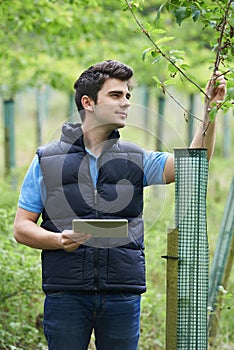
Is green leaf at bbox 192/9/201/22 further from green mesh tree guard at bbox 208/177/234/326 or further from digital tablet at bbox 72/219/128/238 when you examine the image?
green mesh tree guard at bbox 208/177/234/326

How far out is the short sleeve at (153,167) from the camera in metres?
3.36

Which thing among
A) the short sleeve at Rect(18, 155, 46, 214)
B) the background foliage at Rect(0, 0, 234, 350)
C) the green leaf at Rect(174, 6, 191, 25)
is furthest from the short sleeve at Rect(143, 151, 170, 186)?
the green leaf at Rect(174, 6, 191, 25)

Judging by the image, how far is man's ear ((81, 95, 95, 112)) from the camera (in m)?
3.34

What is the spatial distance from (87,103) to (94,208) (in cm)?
50

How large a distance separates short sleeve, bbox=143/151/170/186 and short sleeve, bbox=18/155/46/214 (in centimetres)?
49

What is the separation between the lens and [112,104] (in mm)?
3273

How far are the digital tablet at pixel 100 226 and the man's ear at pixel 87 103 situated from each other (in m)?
0.67

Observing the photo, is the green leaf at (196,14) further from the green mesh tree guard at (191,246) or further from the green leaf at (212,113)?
the green mesh tree guard at (191,246)

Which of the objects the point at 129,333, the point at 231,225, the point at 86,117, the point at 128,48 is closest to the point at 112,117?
the point at 86,117

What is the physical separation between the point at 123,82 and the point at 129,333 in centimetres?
116

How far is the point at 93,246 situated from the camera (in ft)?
10.5

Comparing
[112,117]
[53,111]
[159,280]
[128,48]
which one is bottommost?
[159,280]

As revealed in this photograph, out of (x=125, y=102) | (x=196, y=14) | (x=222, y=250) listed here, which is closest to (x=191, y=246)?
(x=125, y=102)

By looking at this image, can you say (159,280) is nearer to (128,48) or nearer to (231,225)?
(231,225)
